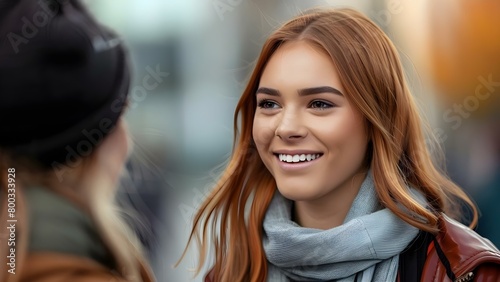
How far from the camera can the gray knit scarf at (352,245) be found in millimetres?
1865

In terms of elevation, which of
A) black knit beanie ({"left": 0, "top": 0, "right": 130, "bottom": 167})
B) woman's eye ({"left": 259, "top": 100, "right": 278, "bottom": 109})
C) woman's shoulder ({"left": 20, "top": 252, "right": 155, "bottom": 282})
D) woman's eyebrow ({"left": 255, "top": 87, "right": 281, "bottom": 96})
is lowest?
woman's shoulder ({"left": 20, "top": 252, "right": 155, "bottom": 282})

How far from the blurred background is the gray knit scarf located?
388 mm

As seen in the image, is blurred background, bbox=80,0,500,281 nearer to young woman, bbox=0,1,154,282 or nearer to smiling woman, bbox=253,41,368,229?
smiling woman, bbox=253,41,368,229

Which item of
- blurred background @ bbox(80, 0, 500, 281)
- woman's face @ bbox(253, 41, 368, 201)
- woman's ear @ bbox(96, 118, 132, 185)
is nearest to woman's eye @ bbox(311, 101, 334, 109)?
woman's face @ bbox(253, 41, 368, 201)

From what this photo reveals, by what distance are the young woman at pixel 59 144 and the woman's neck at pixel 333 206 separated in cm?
80

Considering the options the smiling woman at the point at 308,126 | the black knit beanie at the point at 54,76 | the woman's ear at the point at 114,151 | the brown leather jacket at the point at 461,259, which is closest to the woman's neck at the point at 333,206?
the smiling woman at the point at 308,126

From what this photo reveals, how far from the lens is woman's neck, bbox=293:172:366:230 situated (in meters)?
1.99

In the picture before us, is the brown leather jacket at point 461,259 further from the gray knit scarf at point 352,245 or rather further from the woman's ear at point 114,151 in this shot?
the woman's ear at point 114,151

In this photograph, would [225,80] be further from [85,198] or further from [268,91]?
[85,198]

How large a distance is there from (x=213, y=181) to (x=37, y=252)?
1033mm

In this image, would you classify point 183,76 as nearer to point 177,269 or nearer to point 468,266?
point 177,269

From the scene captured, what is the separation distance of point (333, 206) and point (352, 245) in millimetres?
174

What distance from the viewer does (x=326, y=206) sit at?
2.01 meters

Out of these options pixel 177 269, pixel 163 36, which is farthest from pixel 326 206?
pixel 163 36
